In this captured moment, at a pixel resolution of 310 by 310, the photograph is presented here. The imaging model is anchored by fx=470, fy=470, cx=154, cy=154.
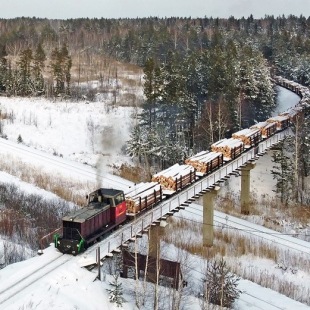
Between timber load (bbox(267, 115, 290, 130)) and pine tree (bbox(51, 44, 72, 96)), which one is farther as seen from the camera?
pine tree (bbox(51, 44, 72, 96))

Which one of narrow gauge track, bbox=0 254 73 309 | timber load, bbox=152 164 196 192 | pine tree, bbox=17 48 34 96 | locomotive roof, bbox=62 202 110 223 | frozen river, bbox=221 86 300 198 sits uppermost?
pine tree, bbox=17 48 34 96

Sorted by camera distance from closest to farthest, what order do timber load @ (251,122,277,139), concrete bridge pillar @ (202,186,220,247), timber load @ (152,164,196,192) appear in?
timber load @ (152,164,196,192), concrete bridge pillar @ (202,186,220,247), timber load @ (251,122,277,139)

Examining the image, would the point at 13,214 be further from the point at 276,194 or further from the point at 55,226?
the point at 276,194

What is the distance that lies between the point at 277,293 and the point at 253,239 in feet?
26.8

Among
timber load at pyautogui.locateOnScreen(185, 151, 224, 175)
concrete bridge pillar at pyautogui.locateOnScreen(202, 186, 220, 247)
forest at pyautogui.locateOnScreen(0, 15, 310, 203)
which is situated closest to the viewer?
concrete bridge pillar at pyautogui.locateOnScreen(202, 186, 220, 247)

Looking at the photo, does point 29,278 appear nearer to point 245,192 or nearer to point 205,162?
point 205,162

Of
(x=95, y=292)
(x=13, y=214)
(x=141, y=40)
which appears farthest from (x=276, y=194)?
(x=141, y=40)

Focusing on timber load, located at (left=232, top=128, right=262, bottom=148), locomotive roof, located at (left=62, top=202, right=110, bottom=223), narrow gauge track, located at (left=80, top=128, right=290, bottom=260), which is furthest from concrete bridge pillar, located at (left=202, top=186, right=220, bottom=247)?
timber load, located at (left=232, top=128, right=262, bottom=148)

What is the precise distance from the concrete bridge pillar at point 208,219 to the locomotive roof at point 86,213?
34.5 feet

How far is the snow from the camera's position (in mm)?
16391

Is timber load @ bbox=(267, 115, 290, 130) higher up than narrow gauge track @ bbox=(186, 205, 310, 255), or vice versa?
timber load @ bbox=(267, 115, 290, 130)

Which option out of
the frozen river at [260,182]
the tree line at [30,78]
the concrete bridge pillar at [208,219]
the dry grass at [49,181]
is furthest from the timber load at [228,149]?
the tree line at [30,78]

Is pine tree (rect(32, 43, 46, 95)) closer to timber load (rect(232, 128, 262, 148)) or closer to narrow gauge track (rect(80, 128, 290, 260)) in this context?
timber load (rect(232, 128, 262, 148))

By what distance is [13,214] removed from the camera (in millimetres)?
26906
